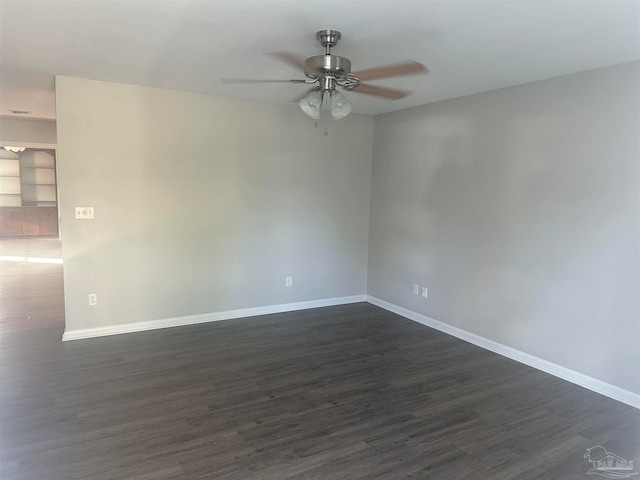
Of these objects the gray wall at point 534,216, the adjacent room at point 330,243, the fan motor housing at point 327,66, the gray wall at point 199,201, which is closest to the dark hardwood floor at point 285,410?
the adjacent room at point 330,243

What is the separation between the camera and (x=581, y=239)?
327 centimetres

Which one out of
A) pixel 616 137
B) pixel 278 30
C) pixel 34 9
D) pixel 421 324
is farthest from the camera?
pixel 421 324

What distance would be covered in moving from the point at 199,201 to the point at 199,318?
133 cm

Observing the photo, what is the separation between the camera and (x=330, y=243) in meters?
5.40

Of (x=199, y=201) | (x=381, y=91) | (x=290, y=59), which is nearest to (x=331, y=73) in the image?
(x=290, y=59)

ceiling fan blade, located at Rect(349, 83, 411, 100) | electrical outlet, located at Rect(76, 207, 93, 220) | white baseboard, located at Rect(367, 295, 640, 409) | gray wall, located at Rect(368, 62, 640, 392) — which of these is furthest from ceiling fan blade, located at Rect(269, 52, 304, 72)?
white baseboard, located at Rect(367, 295, 640, 409)

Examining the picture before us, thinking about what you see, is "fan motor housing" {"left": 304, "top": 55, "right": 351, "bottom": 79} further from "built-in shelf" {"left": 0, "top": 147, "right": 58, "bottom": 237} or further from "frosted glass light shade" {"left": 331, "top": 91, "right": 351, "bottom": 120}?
"built-in shelf" {"left": 0, "top": 147, "right": 58, "bottom": 237}

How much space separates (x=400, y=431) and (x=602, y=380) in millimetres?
1772

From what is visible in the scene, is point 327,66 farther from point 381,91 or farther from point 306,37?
point 381,91

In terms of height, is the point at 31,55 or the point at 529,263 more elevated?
the point at 31,55

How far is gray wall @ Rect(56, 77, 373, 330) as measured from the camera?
13.2 feet

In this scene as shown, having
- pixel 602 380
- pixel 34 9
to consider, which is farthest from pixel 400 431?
pixel 34 9

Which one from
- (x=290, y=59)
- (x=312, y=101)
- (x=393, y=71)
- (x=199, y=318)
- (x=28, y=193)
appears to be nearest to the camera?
(x=312, y=101)

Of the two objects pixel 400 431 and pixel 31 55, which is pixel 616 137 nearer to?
pixel 400 431
